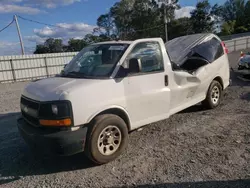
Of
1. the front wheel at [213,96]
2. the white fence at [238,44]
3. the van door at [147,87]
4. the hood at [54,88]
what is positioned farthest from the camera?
the white fence at [238,44]

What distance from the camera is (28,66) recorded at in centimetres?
1794

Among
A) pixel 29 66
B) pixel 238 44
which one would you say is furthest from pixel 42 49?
pixel 238 44

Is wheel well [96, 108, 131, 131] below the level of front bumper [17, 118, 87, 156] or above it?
above

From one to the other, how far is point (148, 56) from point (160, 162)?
1899 mm

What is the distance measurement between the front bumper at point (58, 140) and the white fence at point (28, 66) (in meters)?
Result: 15.4

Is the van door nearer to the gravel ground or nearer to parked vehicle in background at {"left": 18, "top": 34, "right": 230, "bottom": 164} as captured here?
parked vehicle in background at {"left": 18, "top": 34, "right": 230, "bottom": 164}

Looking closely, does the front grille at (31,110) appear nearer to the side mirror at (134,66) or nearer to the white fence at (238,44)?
the side mirror at (134,66)

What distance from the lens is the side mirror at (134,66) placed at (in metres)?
3.88

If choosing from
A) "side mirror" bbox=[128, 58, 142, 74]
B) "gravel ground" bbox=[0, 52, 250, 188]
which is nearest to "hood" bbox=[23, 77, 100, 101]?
"side mirror" bbox=[128, 58, 142, 74]

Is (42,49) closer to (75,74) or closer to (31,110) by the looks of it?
(75,74)

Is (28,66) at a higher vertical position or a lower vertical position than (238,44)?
lower

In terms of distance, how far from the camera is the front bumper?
3.27 m

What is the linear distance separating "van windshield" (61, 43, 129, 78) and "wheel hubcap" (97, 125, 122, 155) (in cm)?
88

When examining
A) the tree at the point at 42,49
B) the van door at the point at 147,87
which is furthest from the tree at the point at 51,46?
the van door at the point at 147,87
